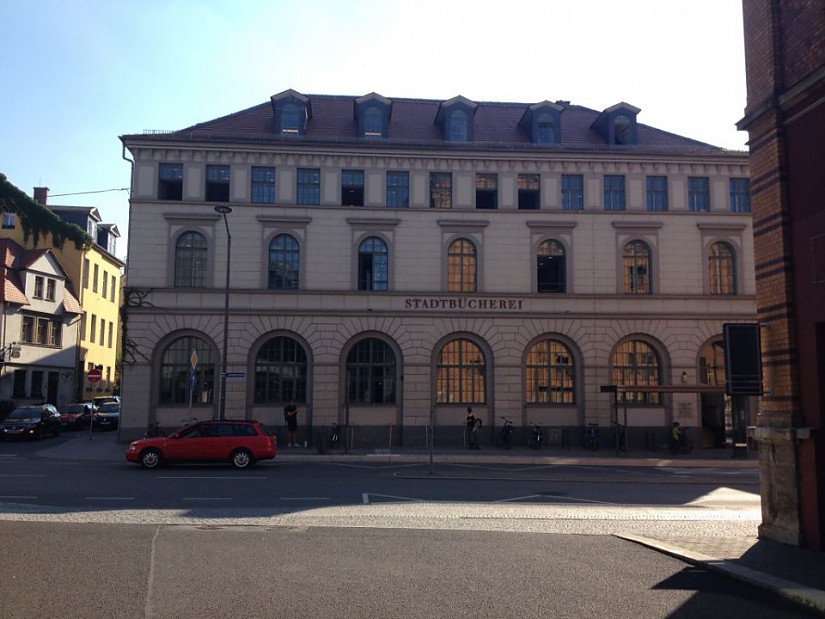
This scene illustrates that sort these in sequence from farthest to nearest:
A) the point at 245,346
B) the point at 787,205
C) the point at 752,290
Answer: the point at 752,290, the point at 245,346, the point at 787,205

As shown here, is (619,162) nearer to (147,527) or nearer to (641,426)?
(641,426)

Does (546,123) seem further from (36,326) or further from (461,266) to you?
(36,326)

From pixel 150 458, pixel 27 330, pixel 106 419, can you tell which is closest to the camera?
pixel 150 458

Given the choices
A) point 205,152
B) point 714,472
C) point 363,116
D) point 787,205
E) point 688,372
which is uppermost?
point 363,116

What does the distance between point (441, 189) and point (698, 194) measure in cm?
1163

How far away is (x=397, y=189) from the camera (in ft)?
107

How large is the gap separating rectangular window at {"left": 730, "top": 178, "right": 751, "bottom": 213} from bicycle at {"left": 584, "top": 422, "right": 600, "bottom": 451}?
38.7 feet

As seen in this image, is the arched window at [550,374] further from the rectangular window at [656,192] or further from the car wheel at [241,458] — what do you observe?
the car wheel at [241,458]

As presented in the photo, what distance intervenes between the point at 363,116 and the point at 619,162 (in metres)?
11.8

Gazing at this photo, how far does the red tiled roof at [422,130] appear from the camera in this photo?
3250 cm

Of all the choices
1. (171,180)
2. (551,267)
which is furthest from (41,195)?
(551,267)

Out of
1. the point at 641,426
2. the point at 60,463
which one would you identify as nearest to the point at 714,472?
the point at 641,426

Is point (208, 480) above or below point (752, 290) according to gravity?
below

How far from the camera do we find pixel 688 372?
32.1 metres
